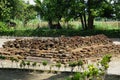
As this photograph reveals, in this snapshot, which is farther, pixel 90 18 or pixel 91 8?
pixel 90 18

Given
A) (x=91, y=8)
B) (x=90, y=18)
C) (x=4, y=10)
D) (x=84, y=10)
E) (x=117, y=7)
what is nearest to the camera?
(x=117, y=7)

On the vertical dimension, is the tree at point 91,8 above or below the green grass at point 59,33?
above

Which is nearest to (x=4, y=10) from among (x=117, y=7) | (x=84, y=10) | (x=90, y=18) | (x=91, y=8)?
(x=90, y=18)

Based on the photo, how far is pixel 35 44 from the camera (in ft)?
59.8

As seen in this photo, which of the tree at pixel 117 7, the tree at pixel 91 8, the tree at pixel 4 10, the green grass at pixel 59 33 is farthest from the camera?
the tree at pixel 4 10

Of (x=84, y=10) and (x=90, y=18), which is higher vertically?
(x=84, y=10)

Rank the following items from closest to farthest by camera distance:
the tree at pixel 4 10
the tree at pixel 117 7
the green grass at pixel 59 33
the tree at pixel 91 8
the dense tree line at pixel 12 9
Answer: the green grass at pixel 59 33 < the tree at pixel 91 8 < the tree at pixel 117 7 < the tree at pixel 4 10 < the dense tree line at pixel 12 9

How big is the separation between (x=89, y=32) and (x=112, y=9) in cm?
423

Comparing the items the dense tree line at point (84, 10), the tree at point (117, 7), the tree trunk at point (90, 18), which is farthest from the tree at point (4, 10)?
the tree at point (117, 7)

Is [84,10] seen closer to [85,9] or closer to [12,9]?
[85,9]

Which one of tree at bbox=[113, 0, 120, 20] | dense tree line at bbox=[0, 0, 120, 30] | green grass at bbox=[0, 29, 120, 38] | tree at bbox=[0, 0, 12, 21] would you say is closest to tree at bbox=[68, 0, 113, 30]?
dense tree line at bbox=[0, 0, 120, 30]

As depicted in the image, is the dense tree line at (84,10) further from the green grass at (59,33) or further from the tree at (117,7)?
the green grass at (59,33)

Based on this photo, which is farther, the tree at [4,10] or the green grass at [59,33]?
the tree at [4,10]

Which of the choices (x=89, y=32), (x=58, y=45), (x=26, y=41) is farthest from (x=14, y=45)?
(x=89, y=32)
